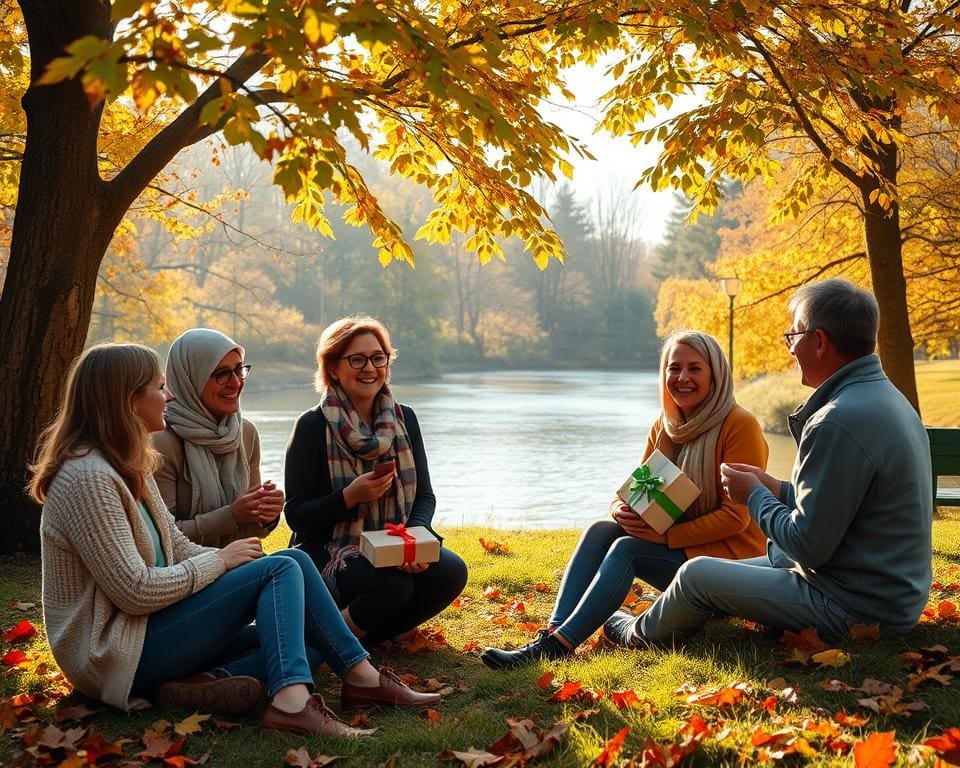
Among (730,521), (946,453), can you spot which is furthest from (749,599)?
(946,453)

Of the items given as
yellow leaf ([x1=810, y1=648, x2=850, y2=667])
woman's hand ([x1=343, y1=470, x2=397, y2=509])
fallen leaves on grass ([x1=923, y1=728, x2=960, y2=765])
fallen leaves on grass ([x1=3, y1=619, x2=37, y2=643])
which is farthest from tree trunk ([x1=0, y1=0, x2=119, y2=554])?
fallen leaves on grass ([x1=923, y1=728, x2=960, y2=765])

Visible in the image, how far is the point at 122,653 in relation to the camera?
9.96 ft

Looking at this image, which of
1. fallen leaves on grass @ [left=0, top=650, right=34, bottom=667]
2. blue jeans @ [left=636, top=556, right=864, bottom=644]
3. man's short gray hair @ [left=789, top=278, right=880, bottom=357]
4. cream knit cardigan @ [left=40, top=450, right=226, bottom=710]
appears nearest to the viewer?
cream knit cardigan @ [left=40, top=450, right=226, bottom=710]

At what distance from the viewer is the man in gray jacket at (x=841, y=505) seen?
3.18 metres

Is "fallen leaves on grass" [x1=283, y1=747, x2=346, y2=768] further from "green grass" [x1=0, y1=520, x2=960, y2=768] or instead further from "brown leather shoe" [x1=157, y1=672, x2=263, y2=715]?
"brown leather shoe" [x1=157, y1=672, x2=263, y2=715]

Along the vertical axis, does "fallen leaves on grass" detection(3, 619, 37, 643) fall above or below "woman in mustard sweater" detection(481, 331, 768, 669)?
below

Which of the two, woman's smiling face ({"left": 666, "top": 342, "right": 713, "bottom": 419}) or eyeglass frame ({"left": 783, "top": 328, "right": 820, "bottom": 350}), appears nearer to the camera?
eyeglass frame ({"left": 783, "top": 328, "right": 820, "bottom": 350})

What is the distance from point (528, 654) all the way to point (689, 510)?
986mm

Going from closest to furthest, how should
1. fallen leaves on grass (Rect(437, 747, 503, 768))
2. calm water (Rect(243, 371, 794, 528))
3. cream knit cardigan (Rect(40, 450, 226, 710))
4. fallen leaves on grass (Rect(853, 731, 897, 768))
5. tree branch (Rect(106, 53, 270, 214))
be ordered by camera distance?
1. fallen leaves on grass (Rect(853, 731, 897, 768))
2. fallen leaves on grass (Rect(437, 747, 503, 768))
3. cream knit cardigan (Rect(40, 450, 226, 710))
4. tree branch (Rect(106, 53, 270, 214))
5. calm water (Rect(243, 371, 794, 528))

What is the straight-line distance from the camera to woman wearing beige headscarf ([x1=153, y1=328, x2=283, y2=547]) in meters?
3.96

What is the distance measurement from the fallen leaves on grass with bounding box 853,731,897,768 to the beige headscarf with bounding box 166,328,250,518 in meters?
2.73

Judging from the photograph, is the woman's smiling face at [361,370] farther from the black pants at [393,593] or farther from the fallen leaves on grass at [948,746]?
the fallen leaves on grass at [948,746]

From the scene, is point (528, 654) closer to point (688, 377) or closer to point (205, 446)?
point (688, 377)

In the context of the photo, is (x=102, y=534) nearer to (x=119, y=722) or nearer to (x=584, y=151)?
(x=119, y=722)
